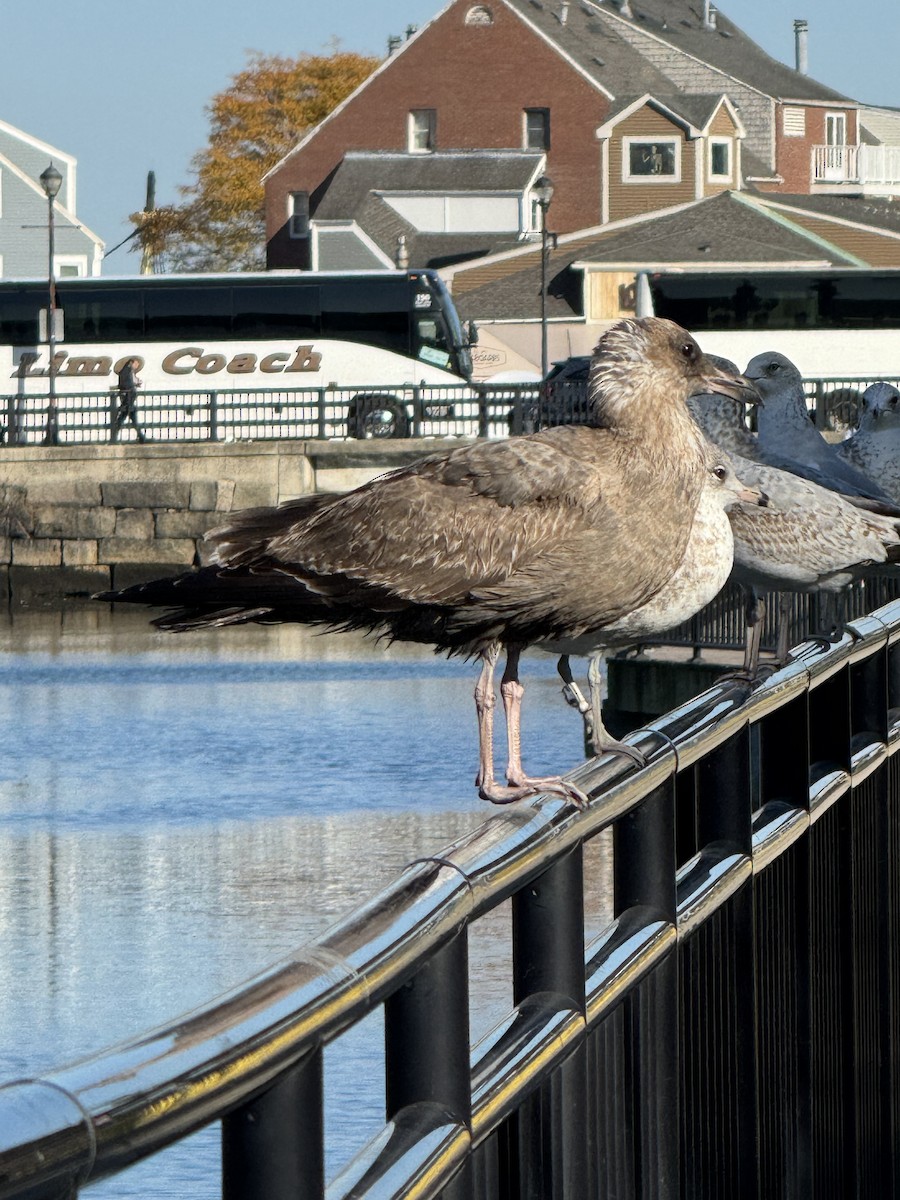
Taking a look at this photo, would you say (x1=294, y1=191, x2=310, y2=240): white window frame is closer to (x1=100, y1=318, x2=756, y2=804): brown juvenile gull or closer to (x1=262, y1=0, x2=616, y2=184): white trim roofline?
(x1=262, y1=0, x2=616, y2=184): white trim roofline

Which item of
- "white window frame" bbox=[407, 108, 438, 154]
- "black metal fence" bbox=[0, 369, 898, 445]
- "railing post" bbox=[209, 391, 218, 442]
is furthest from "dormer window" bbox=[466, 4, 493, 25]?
"railing post" bbox=[209, 391, 218, 442]

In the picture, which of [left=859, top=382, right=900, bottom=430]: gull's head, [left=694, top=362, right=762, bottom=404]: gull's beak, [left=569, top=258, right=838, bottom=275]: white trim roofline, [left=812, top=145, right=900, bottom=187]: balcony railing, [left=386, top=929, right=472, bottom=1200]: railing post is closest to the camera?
[left=386, top=929, right=472, bottom=1200]: railing post

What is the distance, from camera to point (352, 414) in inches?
1446

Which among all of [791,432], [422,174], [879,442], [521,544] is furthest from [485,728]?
[422,174]

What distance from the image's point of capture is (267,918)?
13.5 m

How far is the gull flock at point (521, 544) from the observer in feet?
17.4

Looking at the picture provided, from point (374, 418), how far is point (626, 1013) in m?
34.7

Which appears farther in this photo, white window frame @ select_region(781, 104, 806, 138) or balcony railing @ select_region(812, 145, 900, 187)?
balcony railing @ select_region(812, 145, 900, 187)

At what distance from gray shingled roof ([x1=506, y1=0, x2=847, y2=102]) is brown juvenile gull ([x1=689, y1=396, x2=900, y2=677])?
224 feet

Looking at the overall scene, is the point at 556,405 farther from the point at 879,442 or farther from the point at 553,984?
the point at 553,984

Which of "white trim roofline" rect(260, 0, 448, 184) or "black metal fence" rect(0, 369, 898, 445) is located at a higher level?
"white trim roofline" rect(260, 0, 448, 184)

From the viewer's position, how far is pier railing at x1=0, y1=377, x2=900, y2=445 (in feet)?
116

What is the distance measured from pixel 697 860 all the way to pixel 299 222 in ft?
237

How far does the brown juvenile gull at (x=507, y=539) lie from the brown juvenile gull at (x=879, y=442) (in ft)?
18.4
